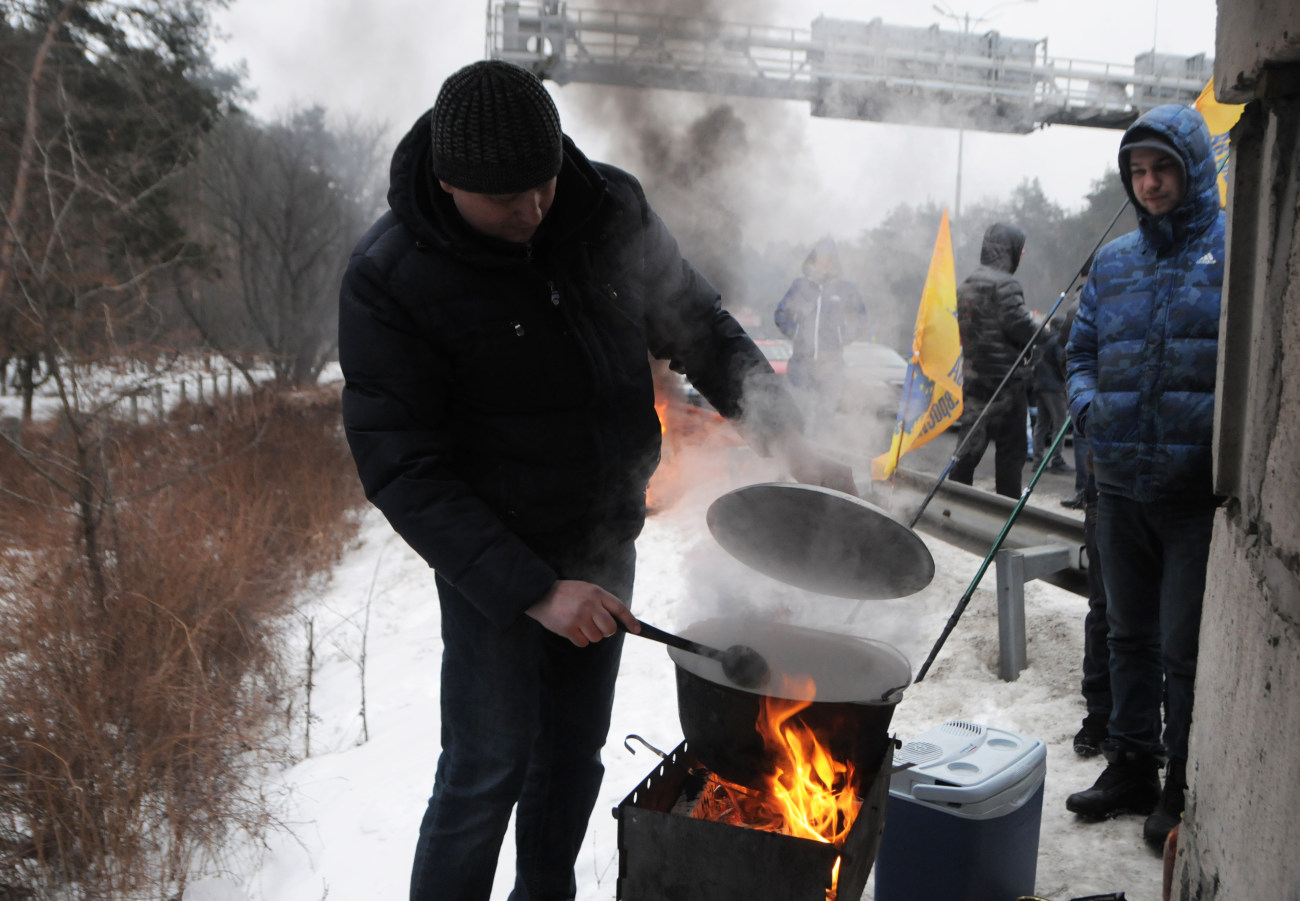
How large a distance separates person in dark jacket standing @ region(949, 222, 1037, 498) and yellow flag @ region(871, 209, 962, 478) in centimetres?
41

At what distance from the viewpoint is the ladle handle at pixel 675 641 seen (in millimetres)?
1925

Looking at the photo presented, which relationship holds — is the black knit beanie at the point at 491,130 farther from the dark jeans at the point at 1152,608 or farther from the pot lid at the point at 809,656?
the dark jeans at the point at 1152,608

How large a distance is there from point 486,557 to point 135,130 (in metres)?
11.1

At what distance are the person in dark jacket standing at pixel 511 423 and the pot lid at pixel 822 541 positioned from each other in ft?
0.98

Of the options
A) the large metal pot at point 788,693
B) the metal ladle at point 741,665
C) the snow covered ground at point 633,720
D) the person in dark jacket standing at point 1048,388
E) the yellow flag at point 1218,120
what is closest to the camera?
the large metal pot at point 788,693

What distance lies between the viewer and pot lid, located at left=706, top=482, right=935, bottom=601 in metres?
2.16

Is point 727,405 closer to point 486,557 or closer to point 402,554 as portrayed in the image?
point 486,557

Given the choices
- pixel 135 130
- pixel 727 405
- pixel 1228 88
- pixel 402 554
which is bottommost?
pixel 402 554

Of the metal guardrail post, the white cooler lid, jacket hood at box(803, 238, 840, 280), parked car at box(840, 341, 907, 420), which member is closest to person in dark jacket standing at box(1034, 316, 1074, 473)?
parked car at box(840, 341, 907, 420)

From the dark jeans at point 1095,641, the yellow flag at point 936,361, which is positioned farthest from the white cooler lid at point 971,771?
the yellow flag at point 936,361

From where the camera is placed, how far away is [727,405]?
248 cm

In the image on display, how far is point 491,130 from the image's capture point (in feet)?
5.68

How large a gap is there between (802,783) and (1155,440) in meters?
1.51

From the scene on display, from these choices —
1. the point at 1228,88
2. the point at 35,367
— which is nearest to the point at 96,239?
the point at 35,367
